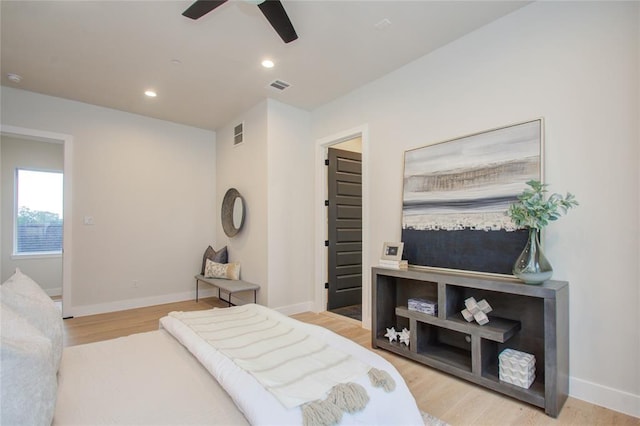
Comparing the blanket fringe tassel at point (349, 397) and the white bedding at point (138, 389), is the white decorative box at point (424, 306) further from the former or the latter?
the white bedding at point (138, 389)

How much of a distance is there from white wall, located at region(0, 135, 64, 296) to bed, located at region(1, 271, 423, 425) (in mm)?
4744

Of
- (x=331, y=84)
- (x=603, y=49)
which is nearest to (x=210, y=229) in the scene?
(x=331, y=84)

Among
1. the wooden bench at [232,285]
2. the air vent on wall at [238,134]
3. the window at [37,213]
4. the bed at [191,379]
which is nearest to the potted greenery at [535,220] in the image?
the bed at [191,379]

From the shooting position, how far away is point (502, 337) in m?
2.11

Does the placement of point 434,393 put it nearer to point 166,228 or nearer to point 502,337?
point 502,337

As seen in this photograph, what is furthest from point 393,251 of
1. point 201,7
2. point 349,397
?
point 201,7

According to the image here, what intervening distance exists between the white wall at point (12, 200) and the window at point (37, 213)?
84 mm

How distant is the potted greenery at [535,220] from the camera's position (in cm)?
203

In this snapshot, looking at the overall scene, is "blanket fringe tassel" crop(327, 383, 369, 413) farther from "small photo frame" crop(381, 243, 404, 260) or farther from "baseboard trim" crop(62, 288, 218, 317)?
"baseboard trim" crop(62, 288, 218, 317)

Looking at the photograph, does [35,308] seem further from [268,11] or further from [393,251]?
[393,251]

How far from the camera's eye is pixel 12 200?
4.99 m

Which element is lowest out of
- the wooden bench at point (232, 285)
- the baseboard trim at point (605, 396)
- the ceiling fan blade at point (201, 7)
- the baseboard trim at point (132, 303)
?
the baseboard trim at point (132, 303)

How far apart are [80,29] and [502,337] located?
3994 millimetres

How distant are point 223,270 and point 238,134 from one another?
2.00 m
